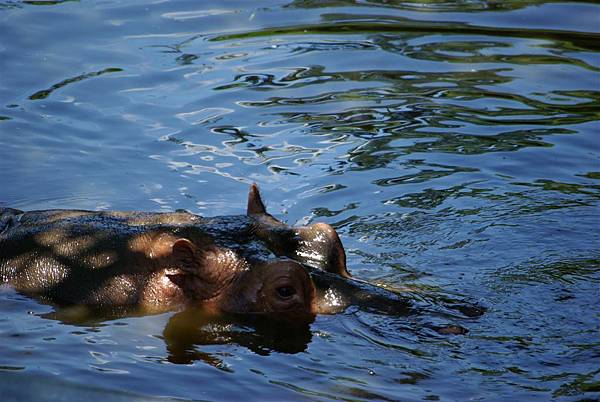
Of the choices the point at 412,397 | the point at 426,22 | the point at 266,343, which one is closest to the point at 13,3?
the point at 426,22

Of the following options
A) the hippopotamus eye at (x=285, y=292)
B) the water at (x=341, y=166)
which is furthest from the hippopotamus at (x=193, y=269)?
the water at (x=341, y=166)

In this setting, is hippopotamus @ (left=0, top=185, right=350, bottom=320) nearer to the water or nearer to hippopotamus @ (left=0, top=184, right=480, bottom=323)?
hippopotamus @ (left=0, top=184, right=480, bottom=323)

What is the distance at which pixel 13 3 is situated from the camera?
1612cm

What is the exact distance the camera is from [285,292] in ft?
26.1

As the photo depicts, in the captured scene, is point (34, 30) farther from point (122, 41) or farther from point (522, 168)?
point (522, 168)

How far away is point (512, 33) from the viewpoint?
15.1 metres

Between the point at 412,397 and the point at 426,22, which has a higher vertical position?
the point at 426,22

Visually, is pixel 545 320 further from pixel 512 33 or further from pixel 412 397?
pixel 512 33

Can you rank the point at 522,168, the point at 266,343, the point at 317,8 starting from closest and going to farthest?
the point at 266,343
the point at 522,168
the point at 317,8

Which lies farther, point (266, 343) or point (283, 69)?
point (283, 69)

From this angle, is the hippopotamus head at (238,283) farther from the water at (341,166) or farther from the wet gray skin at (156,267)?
the water at (341,166)

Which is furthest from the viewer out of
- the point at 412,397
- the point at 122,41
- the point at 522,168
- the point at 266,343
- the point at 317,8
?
the point at 317,8

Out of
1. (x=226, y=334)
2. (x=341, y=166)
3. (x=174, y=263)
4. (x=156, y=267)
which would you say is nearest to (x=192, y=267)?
(x=174, y=263)

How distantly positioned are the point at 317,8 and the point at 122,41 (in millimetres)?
2627
